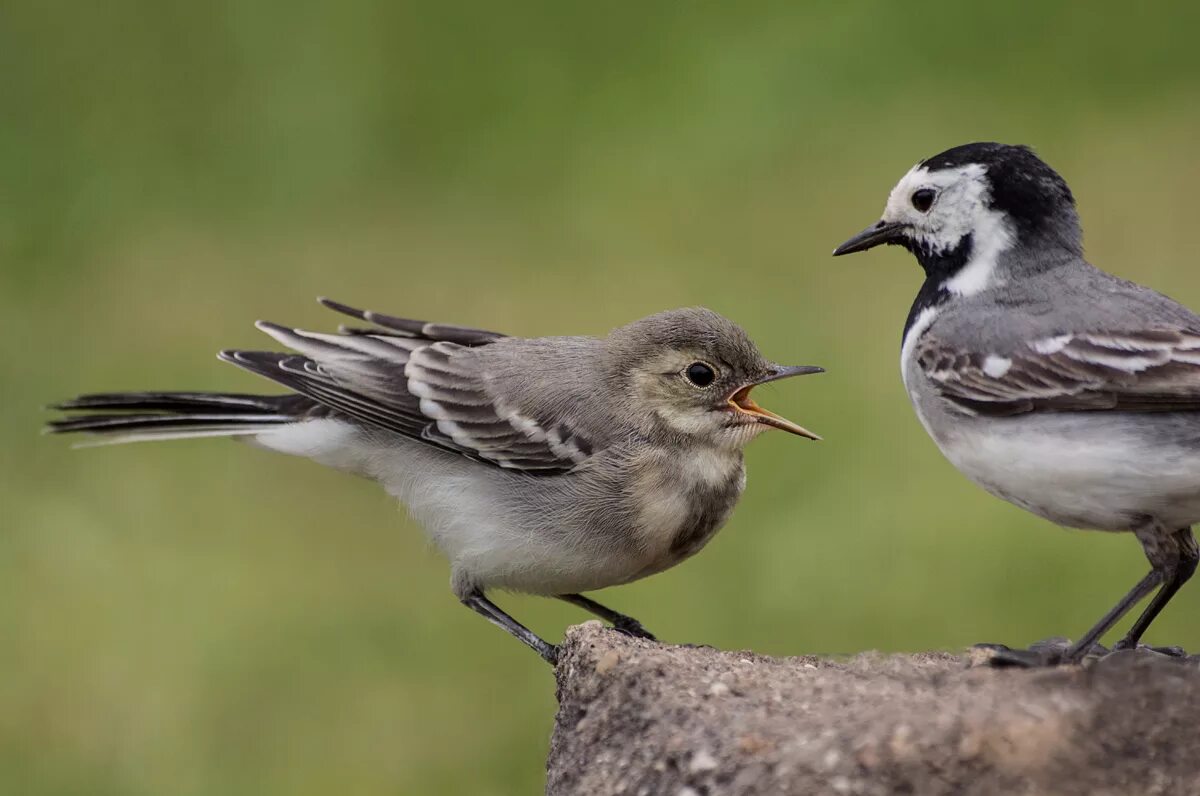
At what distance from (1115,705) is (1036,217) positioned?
7.13ft

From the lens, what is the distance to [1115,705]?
492 cm

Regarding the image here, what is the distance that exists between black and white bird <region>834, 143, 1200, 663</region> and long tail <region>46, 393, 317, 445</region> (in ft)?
8.86

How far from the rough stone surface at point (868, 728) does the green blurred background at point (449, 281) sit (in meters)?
3.46

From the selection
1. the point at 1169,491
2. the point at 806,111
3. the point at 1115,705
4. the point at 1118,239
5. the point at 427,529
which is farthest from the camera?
the point at 806,111

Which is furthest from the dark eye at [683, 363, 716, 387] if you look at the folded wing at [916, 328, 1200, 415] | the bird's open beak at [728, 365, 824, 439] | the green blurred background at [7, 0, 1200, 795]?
the green blurred background at [7, 0, 1200, 795]

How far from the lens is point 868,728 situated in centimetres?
493

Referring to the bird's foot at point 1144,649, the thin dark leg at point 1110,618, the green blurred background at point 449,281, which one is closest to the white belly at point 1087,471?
the thin dark leg at point 1110,618

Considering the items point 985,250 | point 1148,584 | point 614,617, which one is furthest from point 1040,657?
point 614,617

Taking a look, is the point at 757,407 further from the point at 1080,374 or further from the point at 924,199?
the point at 1080,374

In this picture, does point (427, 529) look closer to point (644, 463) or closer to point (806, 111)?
point (644, 463)

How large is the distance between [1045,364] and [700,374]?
1393mm

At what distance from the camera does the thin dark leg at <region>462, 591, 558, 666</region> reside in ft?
21.3

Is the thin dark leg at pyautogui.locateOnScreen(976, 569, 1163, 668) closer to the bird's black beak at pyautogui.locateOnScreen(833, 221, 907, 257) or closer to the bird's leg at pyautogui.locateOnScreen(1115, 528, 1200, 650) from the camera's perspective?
the bird's leg at pyautogui.locateOnScreen(1115, 528, 1200, 650)

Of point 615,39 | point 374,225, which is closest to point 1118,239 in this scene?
point 615,39
